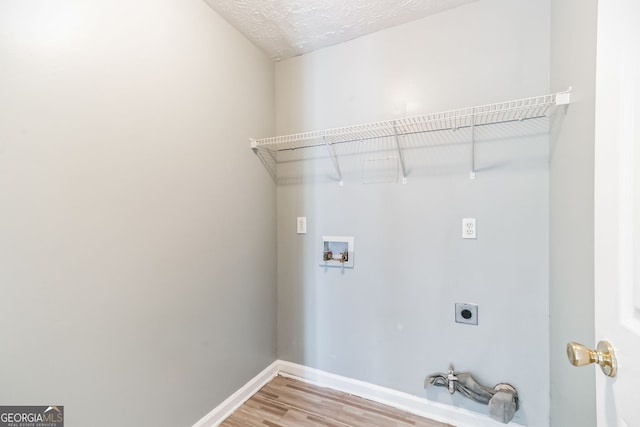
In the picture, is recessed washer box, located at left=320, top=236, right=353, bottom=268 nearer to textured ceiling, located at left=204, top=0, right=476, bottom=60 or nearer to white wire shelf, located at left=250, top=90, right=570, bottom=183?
white wire shelf, located at left=250, top=90, right=570, bottom=183

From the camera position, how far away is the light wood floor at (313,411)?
157 cm

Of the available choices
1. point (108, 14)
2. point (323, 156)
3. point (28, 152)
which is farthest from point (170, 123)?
point (323, 156)

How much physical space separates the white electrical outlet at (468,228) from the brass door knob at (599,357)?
966 millimetres

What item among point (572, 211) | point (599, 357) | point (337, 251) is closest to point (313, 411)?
point (337, 251)

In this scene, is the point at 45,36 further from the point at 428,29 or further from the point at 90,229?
the point at 428,29

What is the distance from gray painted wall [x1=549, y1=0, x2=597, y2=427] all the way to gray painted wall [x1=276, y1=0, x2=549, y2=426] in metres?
0.11

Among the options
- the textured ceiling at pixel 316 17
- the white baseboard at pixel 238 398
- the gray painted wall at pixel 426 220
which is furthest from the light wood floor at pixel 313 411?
the textured ceiling at pixel 316 17

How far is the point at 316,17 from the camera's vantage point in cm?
162

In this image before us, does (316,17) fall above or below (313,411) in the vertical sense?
above

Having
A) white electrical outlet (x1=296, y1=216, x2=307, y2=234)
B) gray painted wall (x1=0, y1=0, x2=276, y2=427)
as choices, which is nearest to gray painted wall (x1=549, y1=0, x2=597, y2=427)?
white electrical outlet (x1=296, y1=216, x2=307, y2=234)

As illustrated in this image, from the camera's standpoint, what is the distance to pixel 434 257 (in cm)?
162

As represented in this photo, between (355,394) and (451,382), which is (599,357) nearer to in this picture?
(451,382)

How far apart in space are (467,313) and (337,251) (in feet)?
2.88

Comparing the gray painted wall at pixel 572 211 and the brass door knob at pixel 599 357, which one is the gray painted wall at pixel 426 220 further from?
the brass door knob at pixel 599 357
